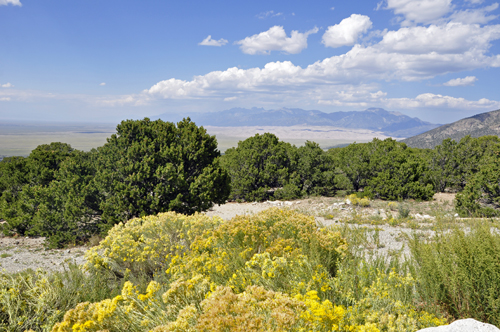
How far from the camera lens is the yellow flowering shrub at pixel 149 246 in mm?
5281

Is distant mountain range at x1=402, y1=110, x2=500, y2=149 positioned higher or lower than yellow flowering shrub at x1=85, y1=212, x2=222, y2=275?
higher

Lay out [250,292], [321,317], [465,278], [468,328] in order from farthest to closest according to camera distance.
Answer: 1. [465,278]
2. [250,292]
3. [321,317]
4. [468,328]

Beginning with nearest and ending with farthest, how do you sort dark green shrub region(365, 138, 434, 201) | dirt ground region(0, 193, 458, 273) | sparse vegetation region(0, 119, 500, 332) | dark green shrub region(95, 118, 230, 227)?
sparse vegetation region(0, 119, 500, 332) < dirt ground region(0, 193, 458, 273) < dark green shrub region(95, 118, 230, 227) < dark green shrub region(365, 138, 434, 201)

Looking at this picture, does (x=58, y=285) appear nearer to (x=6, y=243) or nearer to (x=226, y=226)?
(x=226, y=226)

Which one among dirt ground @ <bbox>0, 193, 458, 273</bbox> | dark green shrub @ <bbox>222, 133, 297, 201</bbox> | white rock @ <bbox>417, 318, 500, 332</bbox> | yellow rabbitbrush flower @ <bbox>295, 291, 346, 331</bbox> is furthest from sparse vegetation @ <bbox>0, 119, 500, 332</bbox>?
white rock @ <bbox>417, 318, 500, 332</bbox>

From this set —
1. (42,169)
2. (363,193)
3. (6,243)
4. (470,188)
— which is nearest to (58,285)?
(6,243)

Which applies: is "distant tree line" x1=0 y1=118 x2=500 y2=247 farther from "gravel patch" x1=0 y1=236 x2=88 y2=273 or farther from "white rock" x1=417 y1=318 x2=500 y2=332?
"white rock" x1=417 y1=318 x2=500 y2=332

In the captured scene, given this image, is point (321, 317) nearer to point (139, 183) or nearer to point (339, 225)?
point (339, 225)

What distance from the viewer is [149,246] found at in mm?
5484

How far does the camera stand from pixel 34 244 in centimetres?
1208

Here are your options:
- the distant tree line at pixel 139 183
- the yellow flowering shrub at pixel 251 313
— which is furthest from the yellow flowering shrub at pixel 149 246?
the distant tree line at pixel 139 183

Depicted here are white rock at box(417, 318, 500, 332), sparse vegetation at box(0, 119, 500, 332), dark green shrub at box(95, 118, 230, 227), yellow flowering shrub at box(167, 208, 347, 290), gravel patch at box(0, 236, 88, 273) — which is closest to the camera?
white rock at box(417, 318, 500, 332)

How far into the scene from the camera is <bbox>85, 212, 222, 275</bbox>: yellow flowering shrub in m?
5.28

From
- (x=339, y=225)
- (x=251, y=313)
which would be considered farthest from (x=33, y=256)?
(x=251, y=313)
